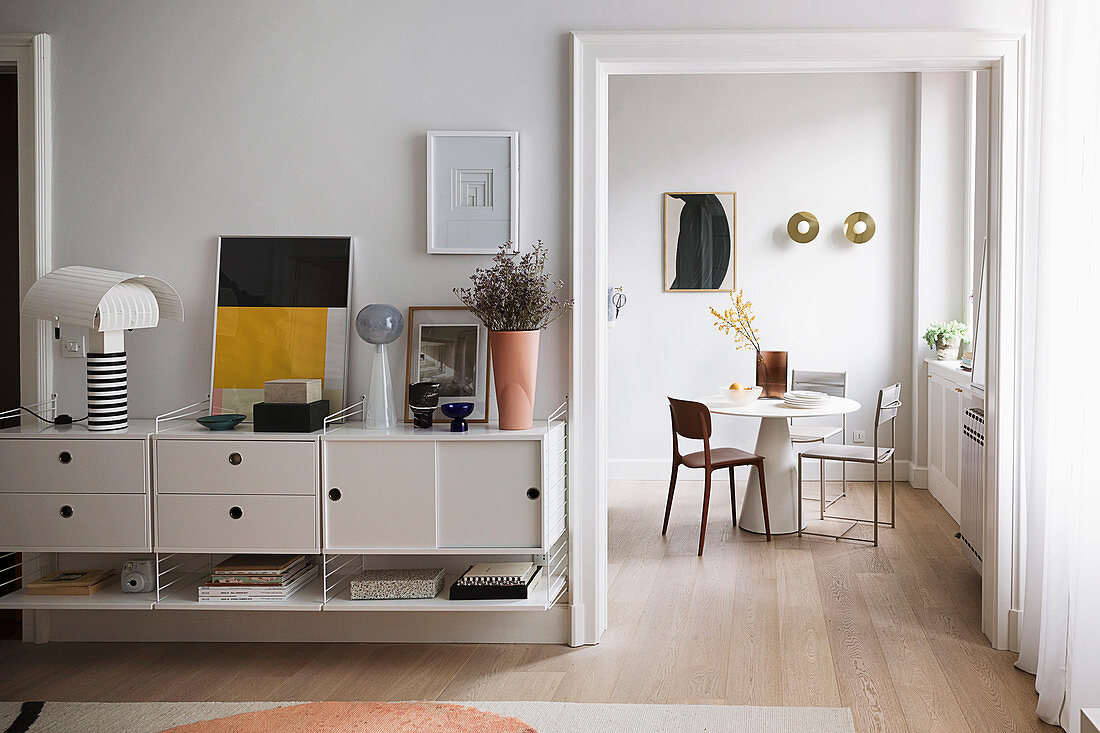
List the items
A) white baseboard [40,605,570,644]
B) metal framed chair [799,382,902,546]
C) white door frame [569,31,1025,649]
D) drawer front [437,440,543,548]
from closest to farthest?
drawer front [437,440,543,548], white door frame [569,31,1025,649], white baseboard [40,605,570,644], metal framed chair [799,382,902,546]

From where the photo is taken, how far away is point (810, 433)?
5.93m

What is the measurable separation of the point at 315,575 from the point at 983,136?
3245 millimetres

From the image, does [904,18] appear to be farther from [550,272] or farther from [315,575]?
[315,575]

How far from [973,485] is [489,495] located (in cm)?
222

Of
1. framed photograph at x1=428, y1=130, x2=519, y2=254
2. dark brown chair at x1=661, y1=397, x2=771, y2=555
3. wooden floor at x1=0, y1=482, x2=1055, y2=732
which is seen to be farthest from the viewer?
dark brown chair at x1=661, y1=397, x2=771, y2=555

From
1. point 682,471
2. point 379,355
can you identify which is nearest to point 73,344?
point 379,355

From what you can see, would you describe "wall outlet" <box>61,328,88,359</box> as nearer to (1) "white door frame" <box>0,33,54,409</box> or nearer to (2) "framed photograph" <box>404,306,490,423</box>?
(1) "white door frame" <box>0,33,54,409</box>

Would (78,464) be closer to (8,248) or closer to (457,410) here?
(457,410)

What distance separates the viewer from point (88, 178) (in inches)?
138

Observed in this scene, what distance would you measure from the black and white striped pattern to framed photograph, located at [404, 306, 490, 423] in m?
1.01

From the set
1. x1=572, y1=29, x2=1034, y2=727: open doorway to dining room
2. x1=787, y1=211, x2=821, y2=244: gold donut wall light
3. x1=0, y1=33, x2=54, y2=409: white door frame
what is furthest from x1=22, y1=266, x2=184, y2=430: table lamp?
x1=787, y1=211, x2=821, y2=244: gold donut wall light

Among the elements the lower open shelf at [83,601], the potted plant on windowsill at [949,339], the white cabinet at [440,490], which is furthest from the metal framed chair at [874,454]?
the lower open shelf at [83,601]

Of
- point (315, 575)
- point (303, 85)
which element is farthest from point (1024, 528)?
point (303, 85)

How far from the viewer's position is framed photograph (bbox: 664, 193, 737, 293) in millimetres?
6469
